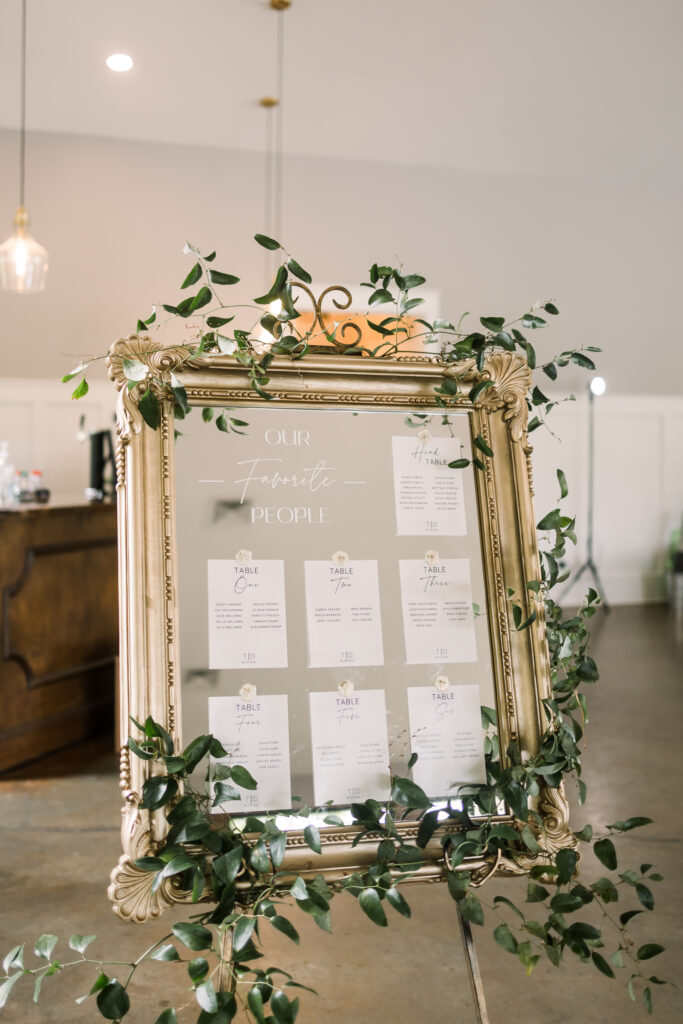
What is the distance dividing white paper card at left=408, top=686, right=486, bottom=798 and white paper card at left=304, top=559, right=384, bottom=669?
10cm

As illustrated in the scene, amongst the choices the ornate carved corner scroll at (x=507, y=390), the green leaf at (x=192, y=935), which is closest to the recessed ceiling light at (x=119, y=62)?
the ornate carved corner scroll at (x=507, y=390)

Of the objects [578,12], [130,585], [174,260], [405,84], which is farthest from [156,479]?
[174,260]

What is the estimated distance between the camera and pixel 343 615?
1.32 m

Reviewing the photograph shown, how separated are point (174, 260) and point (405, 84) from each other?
1.98 meters

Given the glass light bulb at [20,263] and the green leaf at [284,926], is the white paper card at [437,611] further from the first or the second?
the glass light bulb at [20,263]

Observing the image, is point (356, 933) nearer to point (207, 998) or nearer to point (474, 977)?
point (474, 977)

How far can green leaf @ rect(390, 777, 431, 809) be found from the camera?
122cm

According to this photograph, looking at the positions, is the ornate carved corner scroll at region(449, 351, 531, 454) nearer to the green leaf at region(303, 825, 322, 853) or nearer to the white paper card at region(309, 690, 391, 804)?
the white paper card at region(309, 690, 391, 804)

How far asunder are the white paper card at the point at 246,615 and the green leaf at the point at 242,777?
153mm

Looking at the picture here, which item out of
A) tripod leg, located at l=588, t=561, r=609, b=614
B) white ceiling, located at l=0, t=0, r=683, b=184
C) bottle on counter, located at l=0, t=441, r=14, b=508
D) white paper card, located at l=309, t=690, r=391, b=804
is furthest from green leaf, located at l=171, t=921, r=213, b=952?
tripod leg, located at l=588, t=561, r=609, b=614

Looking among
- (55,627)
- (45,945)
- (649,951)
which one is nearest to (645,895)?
(649,951)

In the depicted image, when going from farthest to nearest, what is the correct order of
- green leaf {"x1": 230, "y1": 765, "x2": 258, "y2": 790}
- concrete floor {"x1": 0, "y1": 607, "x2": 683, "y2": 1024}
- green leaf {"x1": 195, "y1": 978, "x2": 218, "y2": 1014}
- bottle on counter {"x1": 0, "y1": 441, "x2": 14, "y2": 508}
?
bottle on counter {"x1": 0, "y1": 441, "x2": 14, "y2": 508}
concrete floor {"x1": 0, "y1": 607, "x2": 683, "y2": 1024}
green leaf {"x1": 230, "y1": 765, "x2": 258, "y2": 790}
green leaf {"x1": 195, "y1": 978, "x2": 218, "y2": 1014}

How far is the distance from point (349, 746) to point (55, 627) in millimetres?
2383

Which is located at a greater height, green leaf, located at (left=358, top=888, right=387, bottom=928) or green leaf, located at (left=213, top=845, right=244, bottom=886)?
green leaf, located at (left=213, top=845, right=244, bottom=886)
